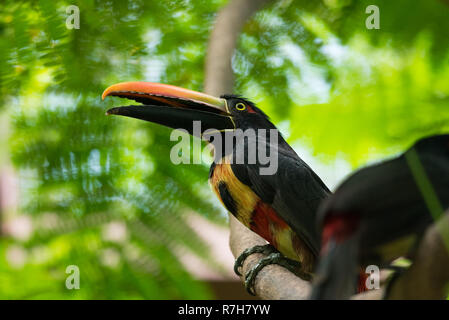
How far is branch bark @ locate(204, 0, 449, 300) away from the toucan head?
8.1 inches

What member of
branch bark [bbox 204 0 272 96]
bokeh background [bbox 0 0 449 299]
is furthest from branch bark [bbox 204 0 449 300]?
bokeh background [bbox 0 0 449 299]

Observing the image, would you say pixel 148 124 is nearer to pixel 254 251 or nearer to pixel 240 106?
pixel 240 106

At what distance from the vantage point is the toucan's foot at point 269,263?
2416mm

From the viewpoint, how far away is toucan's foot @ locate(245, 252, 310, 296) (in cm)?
242

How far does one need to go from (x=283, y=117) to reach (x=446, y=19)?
44.8 inches

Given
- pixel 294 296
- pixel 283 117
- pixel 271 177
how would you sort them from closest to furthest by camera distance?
1. pixel 294 296
2. pixel 271 177
3. pixel 283 117

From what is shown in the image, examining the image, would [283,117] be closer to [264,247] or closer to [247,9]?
[247,9]

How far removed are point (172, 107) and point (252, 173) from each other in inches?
23.8

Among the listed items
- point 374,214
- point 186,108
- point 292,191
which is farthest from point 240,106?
point 374,214

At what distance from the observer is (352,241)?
1.48m

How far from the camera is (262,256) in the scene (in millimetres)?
2576

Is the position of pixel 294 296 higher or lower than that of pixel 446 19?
lower

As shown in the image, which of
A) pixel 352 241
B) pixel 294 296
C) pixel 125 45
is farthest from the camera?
pixel 125 45
